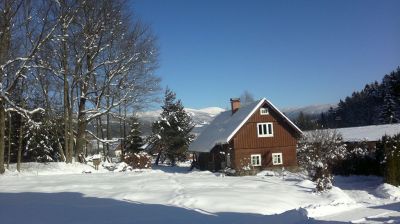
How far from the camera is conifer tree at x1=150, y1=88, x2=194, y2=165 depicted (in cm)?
5641

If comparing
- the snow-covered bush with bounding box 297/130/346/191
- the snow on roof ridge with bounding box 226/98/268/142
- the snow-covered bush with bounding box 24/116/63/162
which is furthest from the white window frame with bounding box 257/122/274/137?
the snow-covered bush with bounding box 24/116/63/162

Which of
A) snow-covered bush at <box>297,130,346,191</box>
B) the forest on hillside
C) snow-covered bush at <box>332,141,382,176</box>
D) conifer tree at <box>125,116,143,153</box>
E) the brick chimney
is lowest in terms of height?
snow-covered bush at <box>332,141,382,176</box>

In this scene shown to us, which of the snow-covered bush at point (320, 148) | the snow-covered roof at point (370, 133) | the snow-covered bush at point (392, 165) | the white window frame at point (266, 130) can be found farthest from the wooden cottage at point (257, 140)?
the snow-covered bush at point (392, 165)

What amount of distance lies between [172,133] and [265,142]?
19977 mm

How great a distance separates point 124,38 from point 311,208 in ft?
76.6

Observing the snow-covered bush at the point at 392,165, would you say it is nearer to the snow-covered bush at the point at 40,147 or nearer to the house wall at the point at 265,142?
the house wall at the point at 265,142

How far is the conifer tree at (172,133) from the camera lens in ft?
185

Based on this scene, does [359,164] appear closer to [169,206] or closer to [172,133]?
[169,206]

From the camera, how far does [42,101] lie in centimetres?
3316

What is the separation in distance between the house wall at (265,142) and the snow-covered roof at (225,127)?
65cm

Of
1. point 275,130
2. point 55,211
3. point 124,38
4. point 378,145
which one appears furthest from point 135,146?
point 55,211

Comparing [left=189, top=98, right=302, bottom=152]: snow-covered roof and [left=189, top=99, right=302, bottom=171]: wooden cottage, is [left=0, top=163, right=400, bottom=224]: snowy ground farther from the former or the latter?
[left=189, top=99, right=302, bottom=171]: wooden cottage

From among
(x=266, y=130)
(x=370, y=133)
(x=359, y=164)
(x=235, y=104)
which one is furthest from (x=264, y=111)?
(x=370, y=133)

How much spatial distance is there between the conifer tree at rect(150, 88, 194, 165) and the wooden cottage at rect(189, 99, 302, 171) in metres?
16.1
